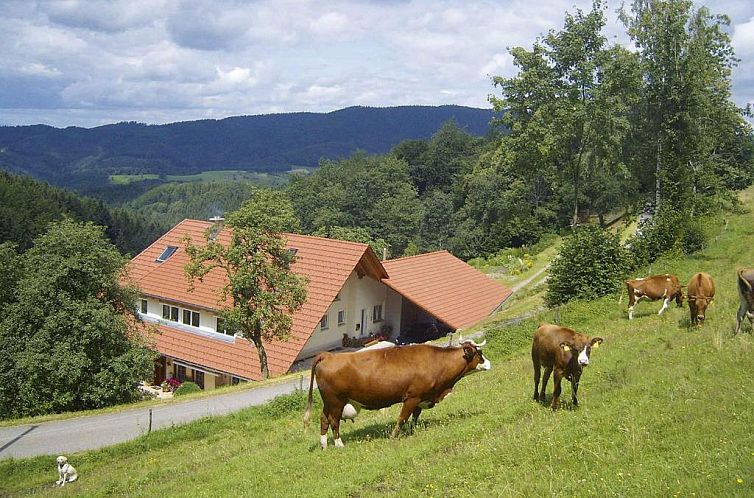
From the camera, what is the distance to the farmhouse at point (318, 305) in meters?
33.8

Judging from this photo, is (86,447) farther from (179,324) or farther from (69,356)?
(179,324)

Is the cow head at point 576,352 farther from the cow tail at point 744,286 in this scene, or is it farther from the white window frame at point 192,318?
the white window frame at point 192,318


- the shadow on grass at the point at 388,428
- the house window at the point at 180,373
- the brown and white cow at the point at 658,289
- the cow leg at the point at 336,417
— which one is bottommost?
the house window at the point at 180,373

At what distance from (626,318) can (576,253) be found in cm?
634

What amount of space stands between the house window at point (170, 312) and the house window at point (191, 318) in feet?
3.51

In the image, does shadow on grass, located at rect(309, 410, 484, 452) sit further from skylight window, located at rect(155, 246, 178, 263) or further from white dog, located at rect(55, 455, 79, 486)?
skylight window, located at rect(155, 246, 178, 263)

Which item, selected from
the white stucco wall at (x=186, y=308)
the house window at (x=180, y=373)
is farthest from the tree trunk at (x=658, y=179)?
the house window at (x=180, y=373)

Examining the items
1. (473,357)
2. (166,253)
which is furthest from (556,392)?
Answer: (166,253)

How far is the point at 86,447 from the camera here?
765 inches

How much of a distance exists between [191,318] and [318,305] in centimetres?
870

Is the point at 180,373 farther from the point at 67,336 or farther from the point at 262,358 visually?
the point at 67,336

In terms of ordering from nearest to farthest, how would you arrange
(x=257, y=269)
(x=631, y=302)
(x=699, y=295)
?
(x=699, y=295), (x=631, y=302), (x=257, y=269)

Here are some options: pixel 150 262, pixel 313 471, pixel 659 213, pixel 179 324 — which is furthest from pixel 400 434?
pixel 150 262

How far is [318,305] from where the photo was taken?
115 feet
